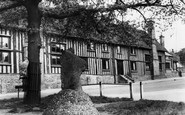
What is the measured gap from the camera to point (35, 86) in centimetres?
1125

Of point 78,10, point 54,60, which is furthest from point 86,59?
point 78,10

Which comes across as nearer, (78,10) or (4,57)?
(78,10)

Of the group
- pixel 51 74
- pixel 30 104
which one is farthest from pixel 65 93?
pixel 51 74

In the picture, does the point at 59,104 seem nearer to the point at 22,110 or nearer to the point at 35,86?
the point at 22,110

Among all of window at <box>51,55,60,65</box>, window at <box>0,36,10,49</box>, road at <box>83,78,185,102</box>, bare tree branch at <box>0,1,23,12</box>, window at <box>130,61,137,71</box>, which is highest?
bare tree branch at <box>0,1,23,12</box>

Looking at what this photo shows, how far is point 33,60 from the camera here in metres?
11.6

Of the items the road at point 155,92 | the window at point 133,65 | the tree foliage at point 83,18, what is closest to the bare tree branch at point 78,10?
the tree foliage at point 83,18

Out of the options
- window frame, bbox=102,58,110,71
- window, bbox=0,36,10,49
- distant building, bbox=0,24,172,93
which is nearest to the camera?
distant building, bbox=0,24,172,93

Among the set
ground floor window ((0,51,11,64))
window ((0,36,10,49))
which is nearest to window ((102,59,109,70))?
ground floor window ((0,51,11,64))

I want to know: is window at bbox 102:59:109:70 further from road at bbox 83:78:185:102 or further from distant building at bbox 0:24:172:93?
road at bbox 83:78:185:102

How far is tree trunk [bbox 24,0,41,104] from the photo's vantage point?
1113 centimetres

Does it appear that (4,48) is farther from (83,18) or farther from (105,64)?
(105,64)

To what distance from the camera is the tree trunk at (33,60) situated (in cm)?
1113

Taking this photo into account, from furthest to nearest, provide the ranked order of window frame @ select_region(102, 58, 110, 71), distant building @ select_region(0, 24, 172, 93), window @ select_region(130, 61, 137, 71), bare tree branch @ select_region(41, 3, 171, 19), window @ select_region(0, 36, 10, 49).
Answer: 1. window @ select_region(130, 61, 137, 71)
2. window frame @ select_region(102, 58, 110, 71)
3. window @ select_region(0, 36, 10, 49)
4. distant building @ select_region(0, 24, 172, 93)
5. bare tree branch @ select_region(41, 3, 171, 19)
